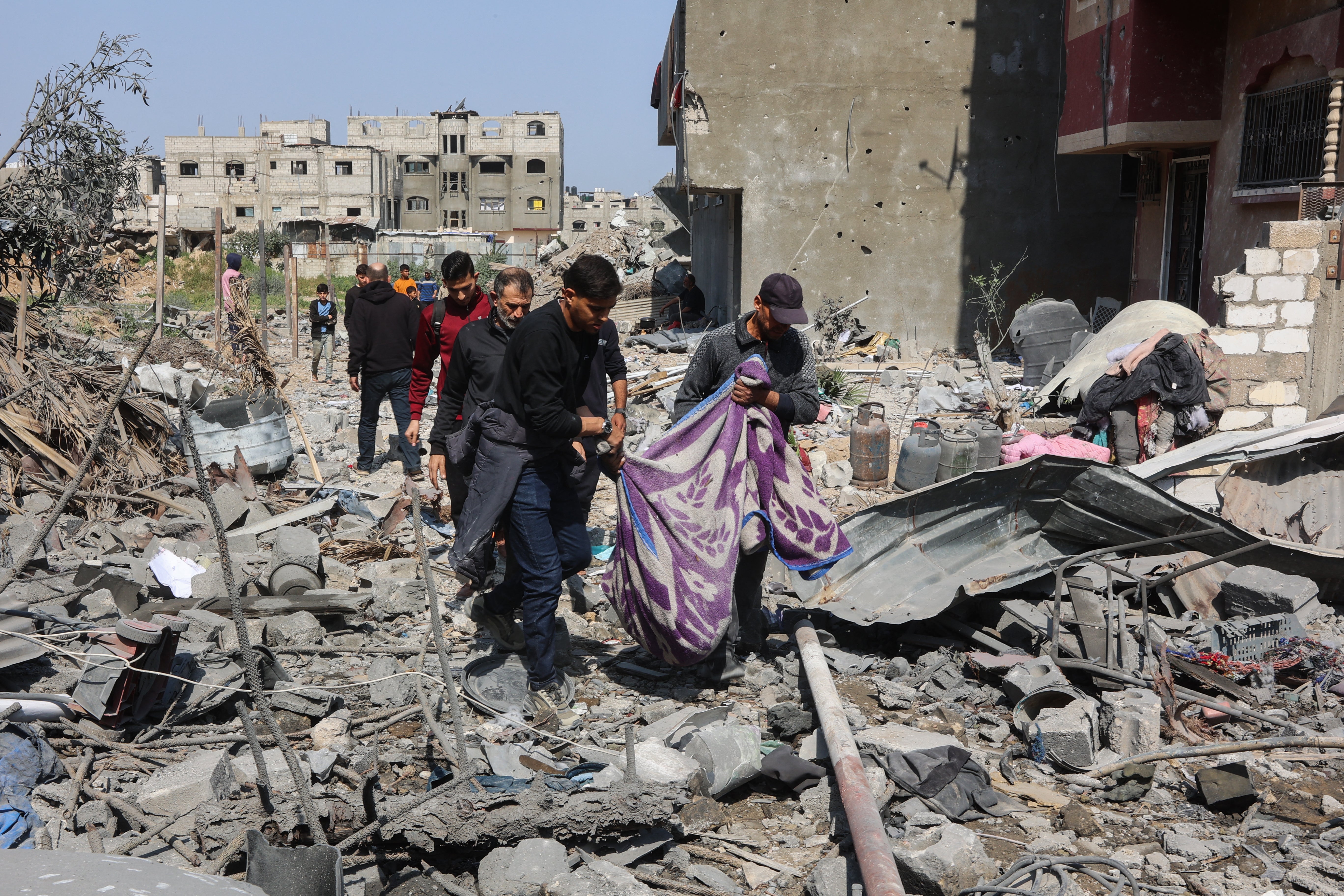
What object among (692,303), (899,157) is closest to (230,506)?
(899,157)

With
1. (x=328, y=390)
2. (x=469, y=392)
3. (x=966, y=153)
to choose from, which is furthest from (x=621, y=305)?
(x=469, y=392)

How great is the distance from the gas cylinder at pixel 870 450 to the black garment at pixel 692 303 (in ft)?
38.6

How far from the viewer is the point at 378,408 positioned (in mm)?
8344

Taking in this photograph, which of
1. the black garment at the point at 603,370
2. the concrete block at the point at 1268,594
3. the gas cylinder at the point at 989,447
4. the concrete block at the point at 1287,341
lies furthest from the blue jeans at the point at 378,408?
the concrete block at the point at 1287,341

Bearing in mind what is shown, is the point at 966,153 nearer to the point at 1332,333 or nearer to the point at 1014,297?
the point at 1014,297

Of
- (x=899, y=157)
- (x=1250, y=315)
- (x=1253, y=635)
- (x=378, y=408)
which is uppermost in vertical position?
(x=899, y=157)

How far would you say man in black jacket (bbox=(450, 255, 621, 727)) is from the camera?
3756 millimetres

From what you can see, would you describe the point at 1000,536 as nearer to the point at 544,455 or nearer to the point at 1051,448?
the point at 544,455

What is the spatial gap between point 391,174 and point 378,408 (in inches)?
2105

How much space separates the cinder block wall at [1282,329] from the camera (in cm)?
831

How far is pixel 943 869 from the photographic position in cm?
291

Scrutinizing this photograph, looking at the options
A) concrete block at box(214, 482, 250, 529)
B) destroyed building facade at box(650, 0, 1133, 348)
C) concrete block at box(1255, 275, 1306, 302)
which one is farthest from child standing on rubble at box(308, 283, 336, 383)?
concrete block at box(1255, 275, 1306, 302)

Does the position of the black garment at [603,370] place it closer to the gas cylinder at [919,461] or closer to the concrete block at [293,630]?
the concrete block at [293,630]

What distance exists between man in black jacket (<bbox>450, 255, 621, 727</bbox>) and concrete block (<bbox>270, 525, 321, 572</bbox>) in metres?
1.52
